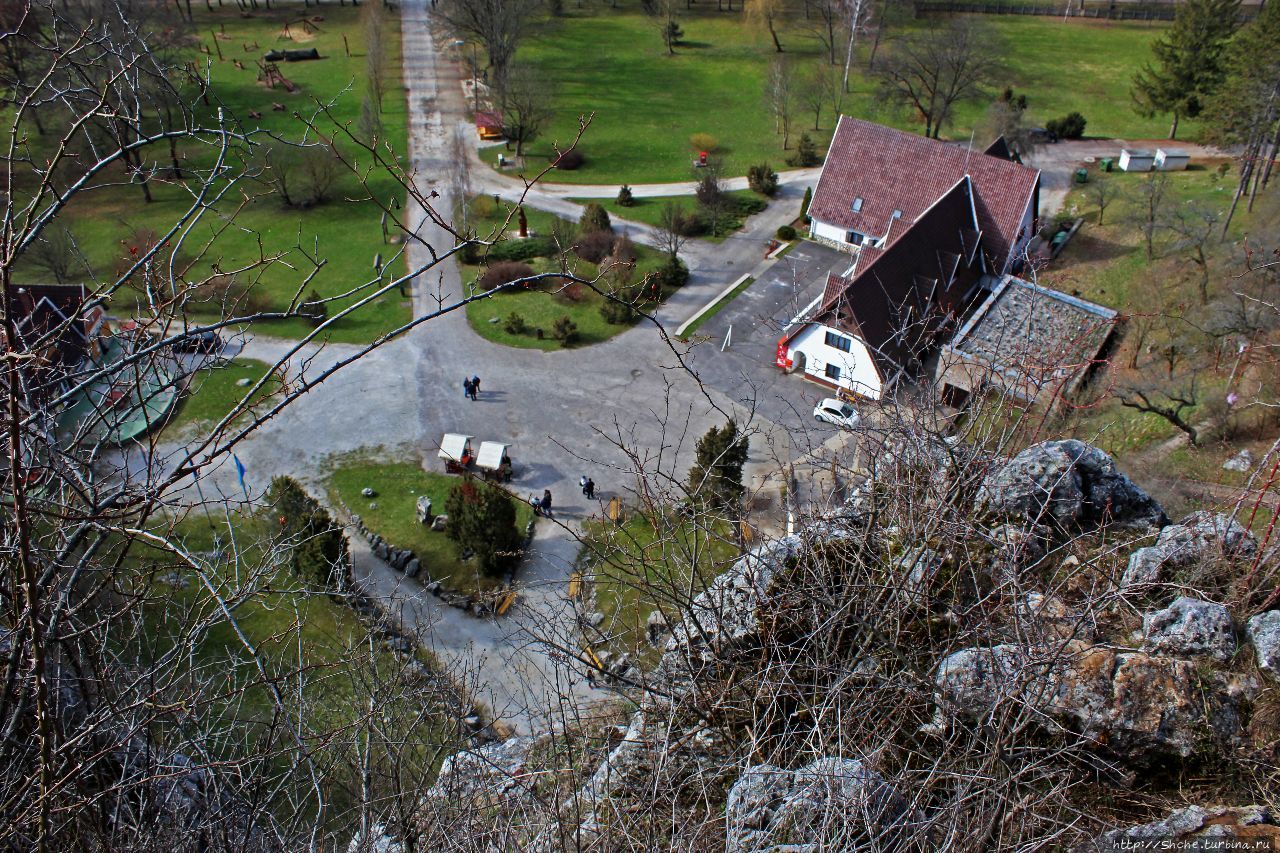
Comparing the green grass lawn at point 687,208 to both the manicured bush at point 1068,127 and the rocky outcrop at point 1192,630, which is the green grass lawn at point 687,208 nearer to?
the manicured bush at point 1068,127

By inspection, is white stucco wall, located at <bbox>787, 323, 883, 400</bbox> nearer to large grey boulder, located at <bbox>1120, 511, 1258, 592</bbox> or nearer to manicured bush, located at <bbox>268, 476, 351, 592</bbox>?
manicured bush, located at <bbox>268, 476, 351, 592</bbox>

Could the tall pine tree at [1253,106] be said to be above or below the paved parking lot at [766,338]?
above

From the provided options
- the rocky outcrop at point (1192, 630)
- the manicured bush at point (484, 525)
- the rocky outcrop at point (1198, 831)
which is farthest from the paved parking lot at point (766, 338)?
the rocky outcrop at point (1198, 831)

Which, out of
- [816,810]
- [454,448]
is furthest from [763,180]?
[816,810]

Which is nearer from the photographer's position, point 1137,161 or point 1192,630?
point 1192,630

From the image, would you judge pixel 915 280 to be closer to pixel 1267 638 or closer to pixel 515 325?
pixel 515 325

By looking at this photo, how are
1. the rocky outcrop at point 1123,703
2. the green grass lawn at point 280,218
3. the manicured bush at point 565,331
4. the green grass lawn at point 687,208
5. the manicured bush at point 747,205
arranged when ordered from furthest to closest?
the manicured bush at point 747,205, the green grass lawn at point 687,208, the green grass lawn at point 280,218, the manicured bush at point 565,331, the rocky outcrop at point 1123,703

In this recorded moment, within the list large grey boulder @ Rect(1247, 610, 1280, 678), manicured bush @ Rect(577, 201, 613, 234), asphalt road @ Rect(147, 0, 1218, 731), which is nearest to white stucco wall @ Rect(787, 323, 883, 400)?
asphalt road @ Rect(147, 0, 1218, 731)
